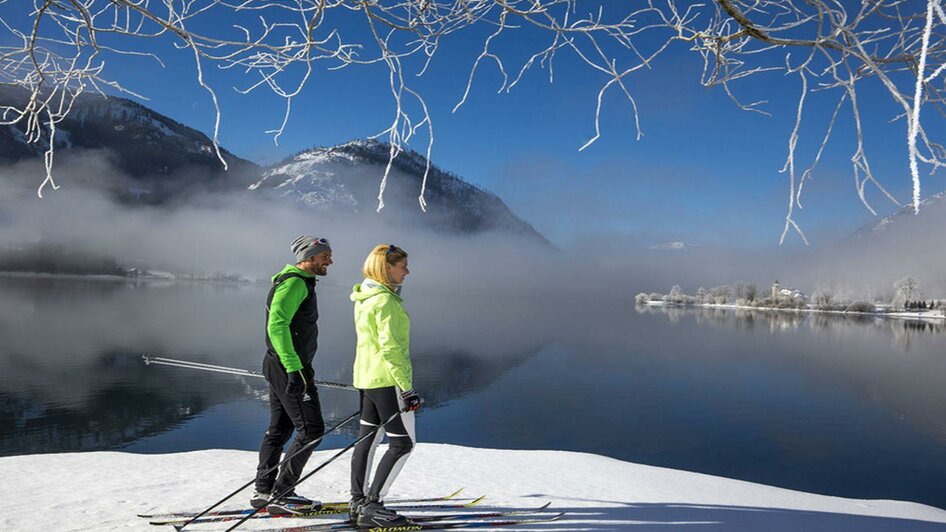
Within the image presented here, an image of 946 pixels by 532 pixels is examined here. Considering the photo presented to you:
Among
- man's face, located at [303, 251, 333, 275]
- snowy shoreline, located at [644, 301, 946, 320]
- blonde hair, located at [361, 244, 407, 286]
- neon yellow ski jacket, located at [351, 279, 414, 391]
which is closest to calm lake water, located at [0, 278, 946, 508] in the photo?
man's face, located at [303, 251, 333, 275]

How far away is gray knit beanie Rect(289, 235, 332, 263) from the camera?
423 centimetres

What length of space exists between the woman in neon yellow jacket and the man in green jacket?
1.26ft

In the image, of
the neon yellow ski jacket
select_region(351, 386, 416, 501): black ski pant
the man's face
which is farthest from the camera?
A: the man's face

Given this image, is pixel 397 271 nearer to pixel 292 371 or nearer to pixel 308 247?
pixel 308 247

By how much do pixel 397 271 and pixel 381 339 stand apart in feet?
1.63

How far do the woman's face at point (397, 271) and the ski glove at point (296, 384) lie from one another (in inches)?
38.2

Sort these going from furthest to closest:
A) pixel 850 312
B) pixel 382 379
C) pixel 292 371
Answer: pixel 850 312, pixel 292 371, pixel 382 379

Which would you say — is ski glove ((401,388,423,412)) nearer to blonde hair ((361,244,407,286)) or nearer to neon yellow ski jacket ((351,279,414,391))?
neon yellow ski jacket ((351,279,414,391))

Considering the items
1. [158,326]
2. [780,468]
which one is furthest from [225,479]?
[158,326]

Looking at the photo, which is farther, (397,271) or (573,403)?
(573,403)

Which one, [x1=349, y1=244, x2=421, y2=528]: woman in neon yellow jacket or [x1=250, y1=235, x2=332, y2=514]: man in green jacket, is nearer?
[x1=349, y1=244, x2=421, y2=528]: woman in neon yellow jacket

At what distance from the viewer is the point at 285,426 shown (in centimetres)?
427

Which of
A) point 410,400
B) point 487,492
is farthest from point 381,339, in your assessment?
point 487,492

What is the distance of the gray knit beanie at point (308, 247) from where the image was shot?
13.9 ft
